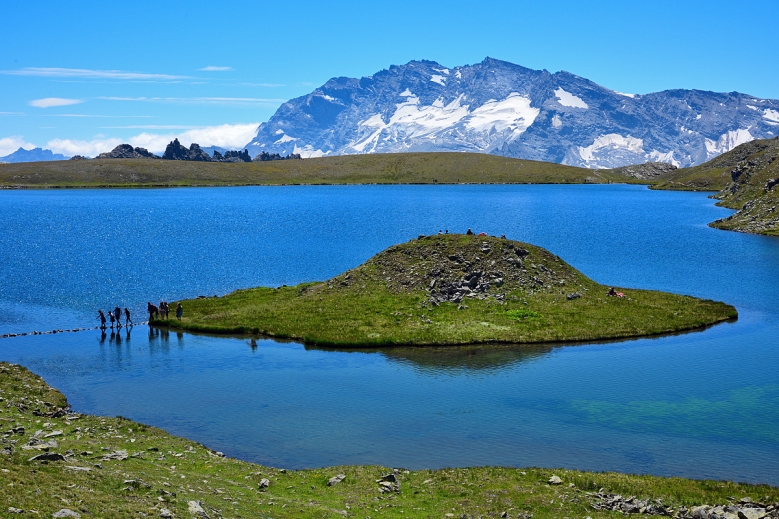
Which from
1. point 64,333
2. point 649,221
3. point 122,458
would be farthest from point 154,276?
point 649,221

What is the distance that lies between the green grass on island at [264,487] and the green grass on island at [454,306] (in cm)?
2921

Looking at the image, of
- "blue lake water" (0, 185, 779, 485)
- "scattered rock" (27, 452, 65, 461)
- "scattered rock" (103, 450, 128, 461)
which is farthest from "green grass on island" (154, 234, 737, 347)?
"scattered rock" (27, 452, 65, 461)

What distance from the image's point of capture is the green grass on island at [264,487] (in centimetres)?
2616

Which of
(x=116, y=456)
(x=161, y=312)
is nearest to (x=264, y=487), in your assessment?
(x=116, y=456)

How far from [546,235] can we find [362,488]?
5217 inches

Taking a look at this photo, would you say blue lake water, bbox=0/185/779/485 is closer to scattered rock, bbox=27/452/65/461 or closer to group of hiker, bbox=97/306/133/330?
group of hiker, bbox=97/306/133/330

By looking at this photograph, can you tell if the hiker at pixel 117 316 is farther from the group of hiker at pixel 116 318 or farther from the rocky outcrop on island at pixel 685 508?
the rocky outcrop on island at pixel 685 508

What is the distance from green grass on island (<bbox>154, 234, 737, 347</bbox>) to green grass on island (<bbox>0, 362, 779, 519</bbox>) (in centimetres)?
Answer: 2921

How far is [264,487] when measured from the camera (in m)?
33.0

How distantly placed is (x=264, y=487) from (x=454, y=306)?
41532 mm

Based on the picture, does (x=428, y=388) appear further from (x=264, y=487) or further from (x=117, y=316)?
(x=117, y=316)

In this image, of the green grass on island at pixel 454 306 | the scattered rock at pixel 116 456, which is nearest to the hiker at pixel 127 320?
the green grass on island at pixel 454 306

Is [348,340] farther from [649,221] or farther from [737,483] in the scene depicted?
[649,221]

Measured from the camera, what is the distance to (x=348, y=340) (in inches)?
2566
